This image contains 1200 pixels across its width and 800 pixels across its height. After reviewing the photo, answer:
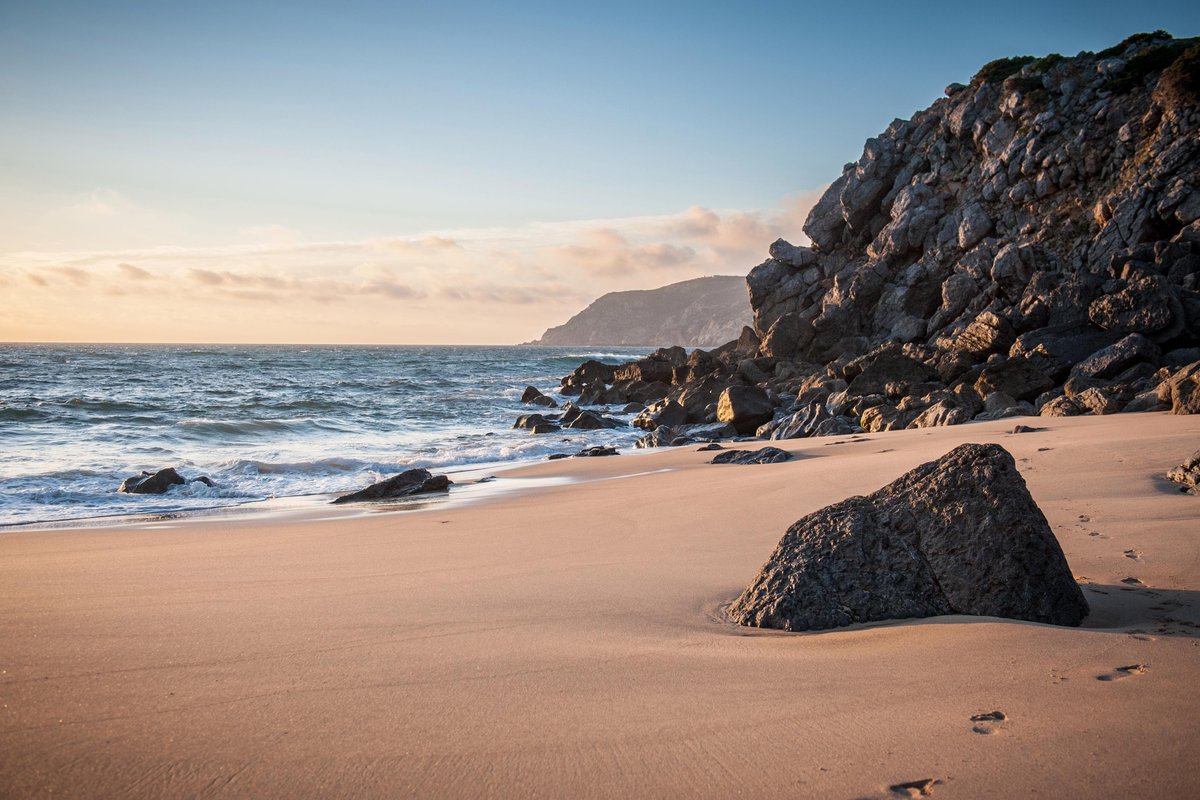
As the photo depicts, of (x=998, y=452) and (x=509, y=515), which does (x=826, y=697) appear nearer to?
(x=998, y=452)

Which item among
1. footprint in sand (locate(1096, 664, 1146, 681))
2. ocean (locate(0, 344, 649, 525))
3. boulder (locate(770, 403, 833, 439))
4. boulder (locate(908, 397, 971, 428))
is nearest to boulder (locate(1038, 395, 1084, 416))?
boulder (locate(908, 397, 971, 428))

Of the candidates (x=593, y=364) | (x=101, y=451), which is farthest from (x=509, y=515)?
(x=593, y=364)

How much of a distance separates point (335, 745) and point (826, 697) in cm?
175

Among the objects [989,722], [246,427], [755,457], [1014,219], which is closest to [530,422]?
[246,427]

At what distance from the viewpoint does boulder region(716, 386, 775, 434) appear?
810 inches

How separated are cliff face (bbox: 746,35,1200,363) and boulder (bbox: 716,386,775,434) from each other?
607 cm

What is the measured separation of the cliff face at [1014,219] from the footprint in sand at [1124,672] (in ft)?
61.0

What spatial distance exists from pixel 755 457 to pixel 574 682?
9382 mm

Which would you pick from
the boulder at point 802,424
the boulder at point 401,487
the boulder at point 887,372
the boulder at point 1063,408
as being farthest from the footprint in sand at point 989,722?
the boulder at point 887,372

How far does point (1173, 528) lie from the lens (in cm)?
462

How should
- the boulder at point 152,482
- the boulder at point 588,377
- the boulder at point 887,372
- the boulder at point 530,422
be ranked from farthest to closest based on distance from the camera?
the boulder at point 588,377 < the boulder at point 530,422 < the boulder at point 887,372 < the boulder at point 152,482

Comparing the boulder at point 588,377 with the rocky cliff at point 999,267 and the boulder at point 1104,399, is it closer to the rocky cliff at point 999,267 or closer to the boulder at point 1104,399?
the rocky cliff at point 999,267

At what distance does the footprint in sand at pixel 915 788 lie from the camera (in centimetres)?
197

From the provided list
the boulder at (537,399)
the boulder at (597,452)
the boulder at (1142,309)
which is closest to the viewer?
the boulder at (597,452)
